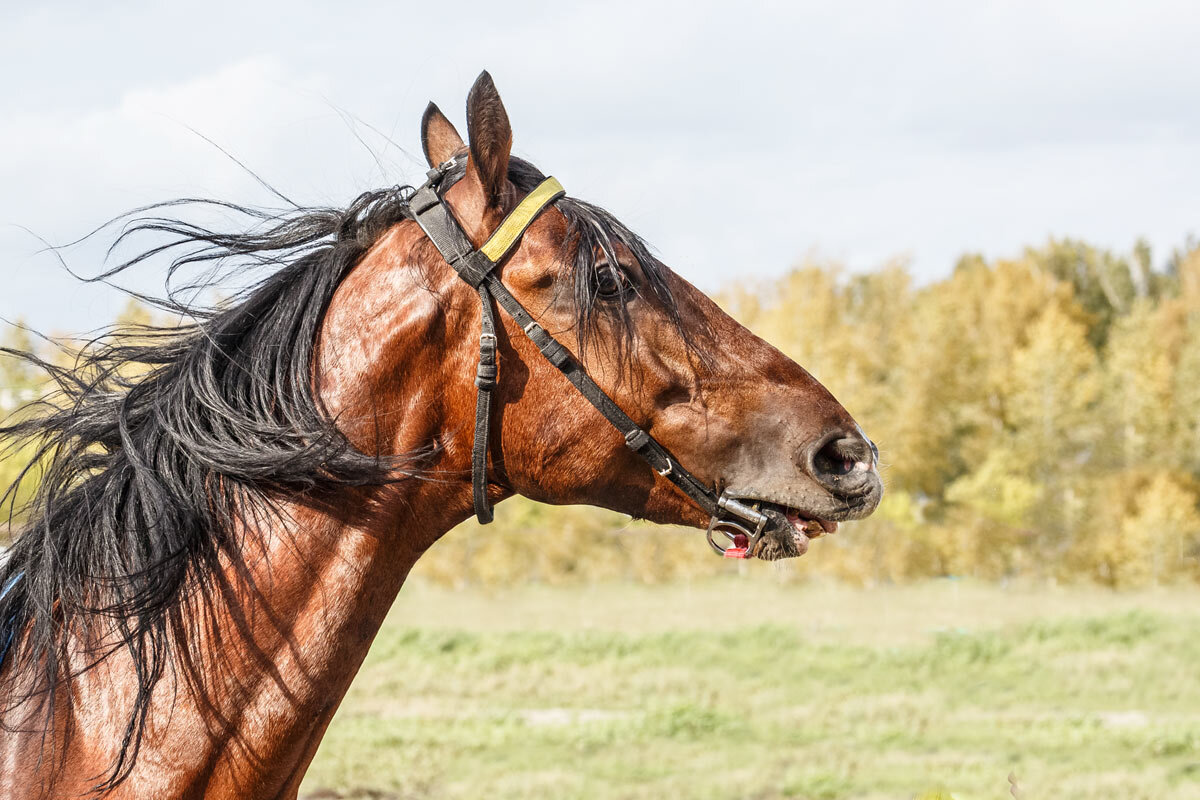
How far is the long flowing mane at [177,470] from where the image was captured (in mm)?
2242

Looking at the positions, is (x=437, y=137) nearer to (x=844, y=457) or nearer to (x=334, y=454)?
(x=334, y=454)

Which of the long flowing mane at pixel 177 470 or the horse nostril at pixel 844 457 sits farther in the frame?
the horse nostril at pixel 844 457

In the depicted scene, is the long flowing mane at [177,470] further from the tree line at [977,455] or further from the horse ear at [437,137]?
the tree line at [977,455]

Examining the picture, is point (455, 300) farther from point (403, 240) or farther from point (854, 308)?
point (854, 308)

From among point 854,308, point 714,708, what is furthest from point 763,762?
point 854,308

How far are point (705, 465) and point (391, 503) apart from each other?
71 cm

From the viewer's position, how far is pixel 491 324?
2348mm

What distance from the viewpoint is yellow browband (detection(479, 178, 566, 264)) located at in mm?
2387

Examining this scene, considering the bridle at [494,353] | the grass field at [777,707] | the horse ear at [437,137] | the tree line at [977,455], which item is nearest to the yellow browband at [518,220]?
the bridle at [494,353]

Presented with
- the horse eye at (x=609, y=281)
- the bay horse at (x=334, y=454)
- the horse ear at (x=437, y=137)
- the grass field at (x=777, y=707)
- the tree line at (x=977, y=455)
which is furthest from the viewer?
the tree line at (x=977, y=455)

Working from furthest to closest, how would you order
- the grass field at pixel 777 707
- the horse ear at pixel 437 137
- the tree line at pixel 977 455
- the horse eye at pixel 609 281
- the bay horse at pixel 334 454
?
the tree line at pixel 977 455 → the grass field at pixel 777 707 → the horse ear at pixel 437 137 → the horse eye at pixel 609 281 → the bay horse at pixel 334 454

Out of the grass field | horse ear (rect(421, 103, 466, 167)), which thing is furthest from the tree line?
horse ear (rect(421, 103, 466, 167))

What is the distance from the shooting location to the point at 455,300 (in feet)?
7.82

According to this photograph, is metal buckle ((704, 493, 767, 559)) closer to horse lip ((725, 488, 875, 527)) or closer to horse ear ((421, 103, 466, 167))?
horse lip ((725, 488, 875, 527))
